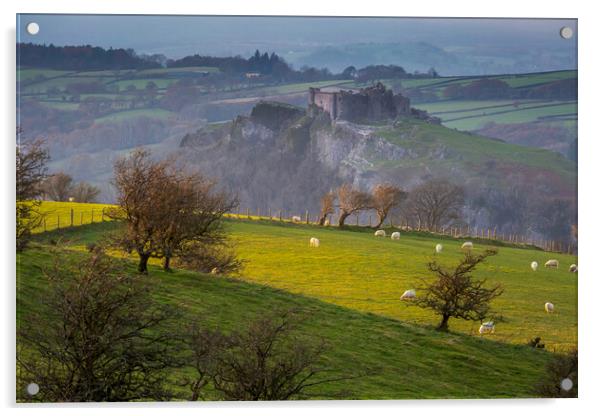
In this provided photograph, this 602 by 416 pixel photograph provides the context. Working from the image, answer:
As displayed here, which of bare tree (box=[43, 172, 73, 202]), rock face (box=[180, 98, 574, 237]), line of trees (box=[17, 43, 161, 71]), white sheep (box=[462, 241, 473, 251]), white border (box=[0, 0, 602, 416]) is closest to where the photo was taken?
white border (box=[0, 0, 602, 416])

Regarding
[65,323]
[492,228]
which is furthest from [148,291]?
[492,228]

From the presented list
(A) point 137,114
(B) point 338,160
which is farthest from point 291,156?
(A) point 137,114

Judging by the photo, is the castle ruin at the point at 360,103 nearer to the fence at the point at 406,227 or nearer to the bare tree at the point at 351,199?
the bare tree at the point at 351,199

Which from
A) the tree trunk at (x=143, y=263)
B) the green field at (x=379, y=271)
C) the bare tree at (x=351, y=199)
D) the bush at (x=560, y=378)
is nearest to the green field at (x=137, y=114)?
the green field at (x=379, y=271)

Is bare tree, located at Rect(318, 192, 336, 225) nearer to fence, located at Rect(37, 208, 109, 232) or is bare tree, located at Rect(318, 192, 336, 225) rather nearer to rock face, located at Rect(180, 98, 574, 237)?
rock face, located at Rect(180, 98, 574, 237)

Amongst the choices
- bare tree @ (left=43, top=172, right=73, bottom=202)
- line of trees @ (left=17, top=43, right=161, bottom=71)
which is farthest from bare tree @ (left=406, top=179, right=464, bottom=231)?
bare tree @ (left=43, top=172, right=73, bottom=202)

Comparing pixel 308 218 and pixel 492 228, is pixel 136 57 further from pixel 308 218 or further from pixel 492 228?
pixel 492 228
